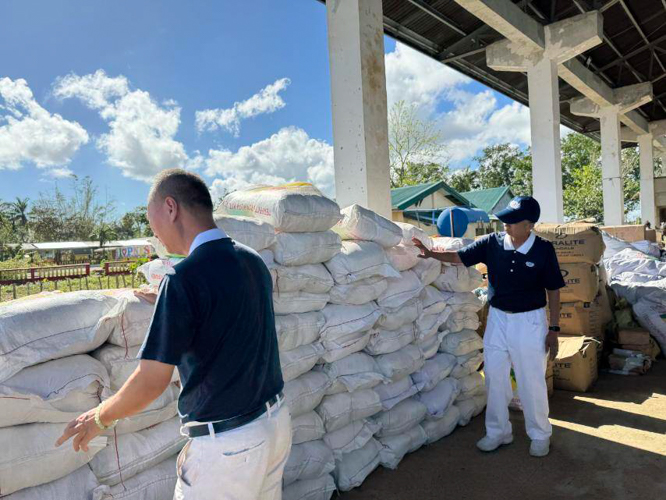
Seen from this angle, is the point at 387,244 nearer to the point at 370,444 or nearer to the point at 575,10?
the point at 370,444

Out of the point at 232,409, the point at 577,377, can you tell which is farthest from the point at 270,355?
the point at 577,377

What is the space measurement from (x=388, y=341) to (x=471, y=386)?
103 cm

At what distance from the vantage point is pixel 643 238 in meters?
8.48

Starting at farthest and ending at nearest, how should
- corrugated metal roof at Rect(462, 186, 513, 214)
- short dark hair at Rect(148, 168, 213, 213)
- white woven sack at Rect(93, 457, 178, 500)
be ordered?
corrugated metal roof at Rect(462, 186, 513, 214)
white woven sack at Rect(93, 457, 178, 500)
short dark hair at Rect(148, 168, 213, 213)

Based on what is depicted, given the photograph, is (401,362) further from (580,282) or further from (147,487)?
(580,282)

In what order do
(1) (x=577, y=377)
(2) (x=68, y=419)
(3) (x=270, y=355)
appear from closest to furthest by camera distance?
(3) (x=270, y=355), (2) (x=68, y=419), (1) (x=577, y=377)

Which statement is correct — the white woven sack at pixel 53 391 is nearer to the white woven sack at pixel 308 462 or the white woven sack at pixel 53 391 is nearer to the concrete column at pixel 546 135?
the white woven sack at pixel 308 462

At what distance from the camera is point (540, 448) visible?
9.43 feet

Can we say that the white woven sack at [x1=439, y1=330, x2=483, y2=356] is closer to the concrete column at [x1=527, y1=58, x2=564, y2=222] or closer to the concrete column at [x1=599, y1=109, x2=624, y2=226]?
the concrete column at [x1=527, y1=58, x2=564, y2=222]

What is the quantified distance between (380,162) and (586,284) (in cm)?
233

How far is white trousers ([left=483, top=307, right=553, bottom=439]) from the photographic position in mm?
2879

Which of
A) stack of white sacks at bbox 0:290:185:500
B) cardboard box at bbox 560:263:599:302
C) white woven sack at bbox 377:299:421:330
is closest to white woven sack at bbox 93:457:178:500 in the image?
stack of white sacks at bbox 0:290:185:500

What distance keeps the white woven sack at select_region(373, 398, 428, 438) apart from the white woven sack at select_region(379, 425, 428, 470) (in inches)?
1.2

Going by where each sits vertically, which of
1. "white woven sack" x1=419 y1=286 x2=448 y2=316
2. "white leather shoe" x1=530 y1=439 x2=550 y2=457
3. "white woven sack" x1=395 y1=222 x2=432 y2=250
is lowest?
"white leather shoe" x1=530 y1=439 x2=550 y2=457
